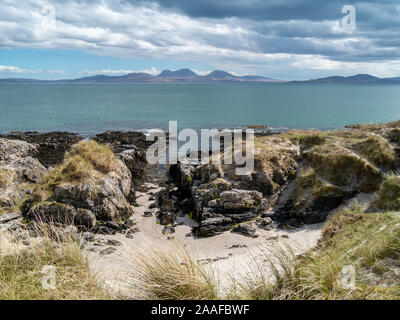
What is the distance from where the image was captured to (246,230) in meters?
15.5

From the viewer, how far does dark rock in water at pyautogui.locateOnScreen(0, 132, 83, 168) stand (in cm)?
3042

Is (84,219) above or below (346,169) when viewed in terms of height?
below

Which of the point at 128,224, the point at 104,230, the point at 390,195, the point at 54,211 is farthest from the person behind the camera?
the point at 128,224

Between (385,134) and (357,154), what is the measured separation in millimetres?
3241

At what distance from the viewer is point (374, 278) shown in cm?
544

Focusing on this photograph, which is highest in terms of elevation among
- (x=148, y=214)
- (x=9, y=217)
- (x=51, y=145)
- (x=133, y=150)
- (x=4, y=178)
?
(x=51, y=145)

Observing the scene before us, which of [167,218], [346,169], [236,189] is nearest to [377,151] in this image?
[346,169]

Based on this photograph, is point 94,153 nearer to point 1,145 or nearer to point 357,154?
point 1,145

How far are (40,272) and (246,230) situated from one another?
1118 centimetres

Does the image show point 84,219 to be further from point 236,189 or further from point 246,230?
point 236,189

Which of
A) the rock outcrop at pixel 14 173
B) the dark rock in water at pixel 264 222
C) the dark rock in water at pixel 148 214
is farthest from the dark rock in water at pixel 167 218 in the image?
the rock outcrop at pixel 14 173
